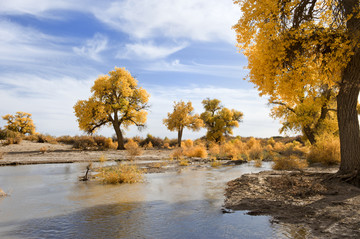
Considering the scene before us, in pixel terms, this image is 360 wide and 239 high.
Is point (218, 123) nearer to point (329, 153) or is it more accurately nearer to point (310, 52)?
point (329, 153)

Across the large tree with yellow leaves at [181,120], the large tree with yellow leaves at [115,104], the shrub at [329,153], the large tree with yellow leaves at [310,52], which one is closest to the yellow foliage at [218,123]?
the large tree with yellow leaves at [181,120]

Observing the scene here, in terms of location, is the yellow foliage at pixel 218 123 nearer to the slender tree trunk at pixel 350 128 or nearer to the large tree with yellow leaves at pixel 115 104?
the large tree with yellow leaves at pixel 115 104

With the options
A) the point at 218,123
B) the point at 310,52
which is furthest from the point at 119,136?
the point at 310,52

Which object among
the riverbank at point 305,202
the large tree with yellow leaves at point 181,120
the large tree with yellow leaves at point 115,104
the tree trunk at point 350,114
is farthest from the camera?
the large tree with yellow leaves at point 181,120

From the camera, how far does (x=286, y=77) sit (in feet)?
31.4

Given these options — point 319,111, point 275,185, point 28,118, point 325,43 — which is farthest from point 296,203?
point 28,118

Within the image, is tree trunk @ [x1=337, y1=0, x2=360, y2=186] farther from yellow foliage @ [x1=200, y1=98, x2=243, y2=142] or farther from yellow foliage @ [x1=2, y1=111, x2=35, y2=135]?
yellow foliage @ [x1=2, y1=111, x2=35, y2=135]

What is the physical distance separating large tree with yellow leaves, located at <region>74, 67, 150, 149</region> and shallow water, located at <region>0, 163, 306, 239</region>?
20695 mm

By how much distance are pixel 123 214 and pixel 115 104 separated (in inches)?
1003

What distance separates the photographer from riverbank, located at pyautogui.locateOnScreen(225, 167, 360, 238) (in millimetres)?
5163

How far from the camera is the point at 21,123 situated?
51.2 m

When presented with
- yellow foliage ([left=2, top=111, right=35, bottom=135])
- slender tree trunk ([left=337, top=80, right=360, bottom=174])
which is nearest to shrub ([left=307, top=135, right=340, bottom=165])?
slender tree trunk ([left=337, top=80, right=360, bottom=174])

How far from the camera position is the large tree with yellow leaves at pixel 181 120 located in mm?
39625

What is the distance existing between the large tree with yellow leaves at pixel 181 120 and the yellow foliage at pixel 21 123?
91.9 ft
